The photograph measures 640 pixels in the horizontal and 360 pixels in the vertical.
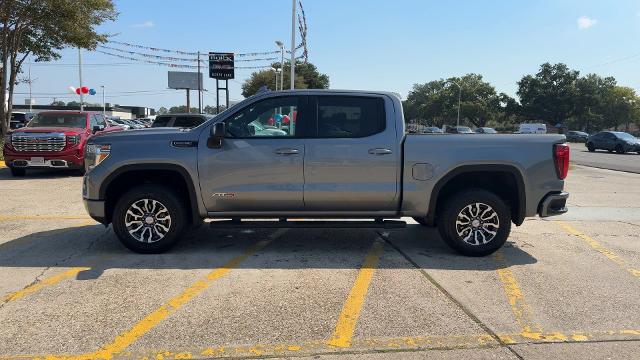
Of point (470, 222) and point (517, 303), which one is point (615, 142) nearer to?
point (470, 222)

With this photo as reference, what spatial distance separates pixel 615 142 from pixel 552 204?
100 feet

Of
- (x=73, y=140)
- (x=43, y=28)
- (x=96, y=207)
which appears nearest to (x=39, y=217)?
(x=96, y=207)

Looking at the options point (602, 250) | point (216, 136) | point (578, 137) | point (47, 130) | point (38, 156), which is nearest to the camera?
point (216, 136)

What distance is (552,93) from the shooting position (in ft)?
266

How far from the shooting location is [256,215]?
231 inches

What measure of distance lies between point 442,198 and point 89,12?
63.0 feet

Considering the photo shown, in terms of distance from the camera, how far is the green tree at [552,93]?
79.9 meters

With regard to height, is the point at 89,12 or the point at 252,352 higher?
the point at 89,12

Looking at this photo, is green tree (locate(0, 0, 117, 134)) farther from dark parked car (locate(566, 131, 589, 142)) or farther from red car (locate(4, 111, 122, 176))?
dark parked car (locate(566, 131, 589, 142))

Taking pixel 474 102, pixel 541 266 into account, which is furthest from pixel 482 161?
pixel 474 102

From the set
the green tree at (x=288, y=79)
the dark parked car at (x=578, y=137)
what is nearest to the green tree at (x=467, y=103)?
the green tree at (x=288, y=79)

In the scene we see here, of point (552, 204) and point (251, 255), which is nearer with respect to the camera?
point (552, 204)

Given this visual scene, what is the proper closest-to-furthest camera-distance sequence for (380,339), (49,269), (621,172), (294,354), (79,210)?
(294,354)
(380,339)
(49,269)
(79,210)
(621,172)

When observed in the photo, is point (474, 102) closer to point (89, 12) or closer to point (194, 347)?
point (89, 12)
